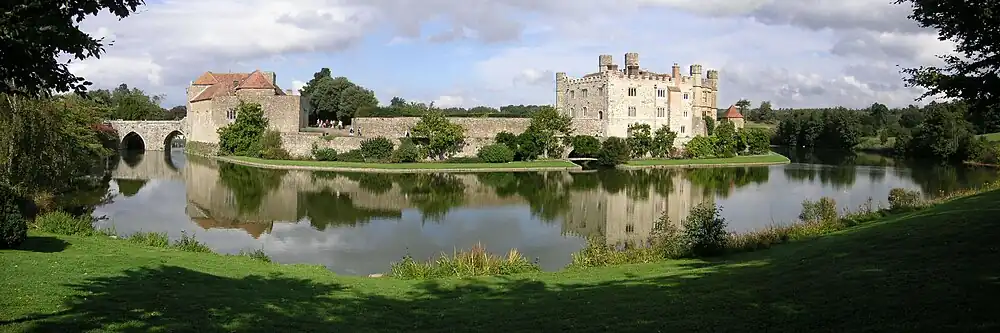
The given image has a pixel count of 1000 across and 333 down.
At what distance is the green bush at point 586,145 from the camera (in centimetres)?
4818

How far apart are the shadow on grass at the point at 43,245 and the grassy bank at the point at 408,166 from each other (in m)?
27.1

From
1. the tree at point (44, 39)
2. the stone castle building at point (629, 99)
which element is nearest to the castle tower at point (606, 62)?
the stone castle building at point (629, 99)

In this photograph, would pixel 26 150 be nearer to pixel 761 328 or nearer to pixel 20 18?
pixel 20 18

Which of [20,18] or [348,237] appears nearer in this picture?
[20,18]

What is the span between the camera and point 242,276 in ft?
35.3

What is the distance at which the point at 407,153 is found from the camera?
145 feet

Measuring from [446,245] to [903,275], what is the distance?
Result: 11409 millimetres

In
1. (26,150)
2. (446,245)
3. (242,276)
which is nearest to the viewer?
(242,276)

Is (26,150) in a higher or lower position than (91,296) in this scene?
higher

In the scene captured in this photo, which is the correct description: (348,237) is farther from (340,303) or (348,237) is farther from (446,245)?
(340,303)

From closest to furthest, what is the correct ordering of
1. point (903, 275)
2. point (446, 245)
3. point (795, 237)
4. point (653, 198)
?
point (903, 275), point (795, 237), point (446, 245), point (653, 198)

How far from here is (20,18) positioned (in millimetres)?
5426

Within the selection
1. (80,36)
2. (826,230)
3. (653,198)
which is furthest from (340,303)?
(653,198)

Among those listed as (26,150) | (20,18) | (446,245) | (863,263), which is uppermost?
(20,18)
